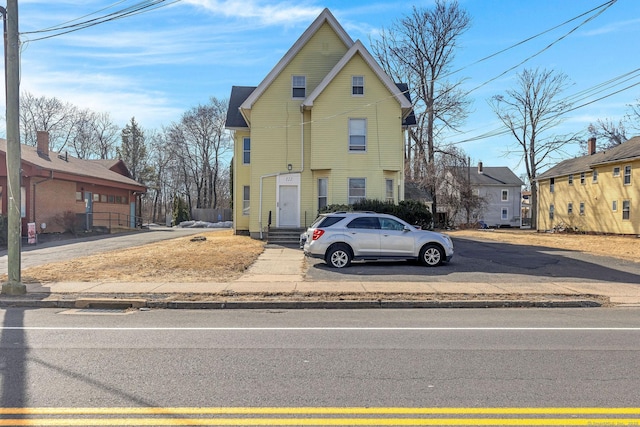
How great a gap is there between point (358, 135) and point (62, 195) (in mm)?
19060

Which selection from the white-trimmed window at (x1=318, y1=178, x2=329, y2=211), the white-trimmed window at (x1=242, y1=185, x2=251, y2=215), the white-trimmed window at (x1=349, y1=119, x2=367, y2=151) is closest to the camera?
the white-trimmed window at (x1=349, y1=119, x2=367, y2=151)

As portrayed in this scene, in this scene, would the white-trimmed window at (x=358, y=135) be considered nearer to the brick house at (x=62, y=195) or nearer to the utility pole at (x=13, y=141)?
the utility pole at (x=13, y=141)

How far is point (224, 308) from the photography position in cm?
933

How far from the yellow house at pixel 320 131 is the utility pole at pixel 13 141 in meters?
13.1

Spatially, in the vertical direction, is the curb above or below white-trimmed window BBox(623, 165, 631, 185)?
below

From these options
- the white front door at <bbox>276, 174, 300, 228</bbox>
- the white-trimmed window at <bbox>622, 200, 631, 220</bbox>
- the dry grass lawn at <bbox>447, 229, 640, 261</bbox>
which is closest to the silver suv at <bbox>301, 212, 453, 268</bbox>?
the dry grass lawn at <bbox>447, 229, 640, 261</bbox>

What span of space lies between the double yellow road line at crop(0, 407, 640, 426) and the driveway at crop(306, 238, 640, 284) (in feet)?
25.7

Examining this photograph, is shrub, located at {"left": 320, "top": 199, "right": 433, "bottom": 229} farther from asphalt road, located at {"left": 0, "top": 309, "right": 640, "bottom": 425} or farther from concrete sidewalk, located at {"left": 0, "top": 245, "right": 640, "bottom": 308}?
asphalt road, located at {"left": 0, "top": 309, "right": 640, "bottom": 425}

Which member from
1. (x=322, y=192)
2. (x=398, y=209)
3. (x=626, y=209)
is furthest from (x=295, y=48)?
(x=626, y=209)

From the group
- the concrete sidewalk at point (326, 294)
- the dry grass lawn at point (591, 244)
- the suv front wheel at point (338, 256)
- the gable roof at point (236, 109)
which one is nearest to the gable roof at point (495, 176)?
the dry grass lawn at point (591, 244)

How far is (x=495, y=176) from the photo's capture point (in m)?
70.0

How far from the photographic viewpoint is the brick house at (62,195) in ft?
84.2

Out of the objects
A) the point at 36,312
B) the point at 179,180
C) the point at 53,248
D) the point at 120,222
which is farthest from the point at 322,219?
the point at 179,180

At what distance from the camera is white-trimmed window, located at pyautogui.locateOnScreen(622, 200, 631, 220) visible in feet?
115
